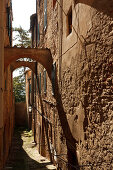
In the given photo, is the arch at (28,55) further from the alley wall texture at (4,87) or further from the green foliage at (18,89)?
the green foliage at (18,89)

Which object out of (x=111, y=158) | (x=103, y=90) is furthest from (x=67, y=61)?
(x=111, y=158)

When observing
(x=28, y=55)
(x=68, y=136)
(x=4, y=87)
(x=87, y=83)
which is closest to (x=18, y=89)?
(x=28, y=55)

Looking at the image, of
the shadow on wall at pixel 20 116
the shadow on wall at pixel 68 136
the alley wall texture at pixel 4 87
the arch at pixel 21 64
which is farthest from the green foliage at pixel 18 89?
the shadow on wall at pixel 68 136

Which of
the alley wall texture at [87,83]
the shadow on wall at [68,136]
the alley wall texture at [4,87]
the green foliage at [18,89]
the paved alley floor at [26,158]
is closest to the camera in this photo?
the alley wall texture at [87,83]

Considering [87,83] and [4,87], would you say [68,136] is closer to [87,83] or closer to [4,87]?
[87,83]

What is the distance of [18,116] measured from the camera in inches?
885

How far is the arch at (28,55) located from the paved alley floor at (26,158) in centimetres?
437

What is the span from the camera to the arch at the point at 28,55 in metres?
8.66

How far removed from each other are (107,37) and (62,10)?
3597 millimetres

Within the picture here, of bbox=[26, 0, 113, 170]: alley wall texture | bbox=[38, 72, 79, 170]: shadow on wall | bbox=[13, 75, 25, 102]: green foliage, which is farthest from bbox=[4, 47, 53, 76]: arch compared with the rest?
bbox=[13, 75, 25, 102]: green foliage

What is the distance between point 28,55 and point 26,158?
20.1 ft

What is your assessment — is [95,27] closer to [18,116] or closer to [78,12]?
[78,12]

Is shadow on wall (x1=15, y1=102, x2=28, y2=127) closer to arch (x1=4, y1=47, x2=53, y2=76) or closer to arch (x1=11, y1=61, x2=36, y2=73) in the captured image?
arch (x1=11, y1=61, x2=36, y2=73)

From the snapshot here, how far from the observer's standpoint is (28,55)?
8938mm
